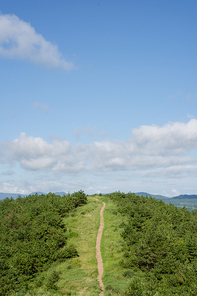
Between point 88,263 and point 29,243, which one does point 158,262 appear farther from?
point 29,243

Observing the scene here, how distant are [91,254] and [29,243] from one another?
12321 mm

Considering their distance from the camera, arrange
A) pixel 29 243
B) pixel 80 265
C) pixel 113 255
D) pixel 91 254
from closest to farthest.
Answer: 1. pixel 80 265
2. pixel 113 255
3. pixel 91 254
4. pixel 29 243

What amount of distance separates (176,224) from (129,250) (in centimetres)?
1994

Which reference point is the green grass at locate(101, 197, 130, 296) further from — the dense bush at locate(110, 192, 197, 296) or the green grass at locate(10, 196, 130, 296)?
the dense bush at locate(110, 192, 197, 296)

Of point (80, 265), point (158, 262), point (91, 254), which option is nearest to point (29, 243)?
point (80, 265)

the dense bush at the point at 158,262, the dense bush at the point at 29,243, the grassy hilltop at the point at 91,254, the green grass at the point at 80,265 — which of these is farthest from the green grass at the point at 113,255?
the dense bush at the point at 29,243

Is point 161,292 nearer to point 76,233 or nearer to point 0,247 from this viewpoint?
point 76,233

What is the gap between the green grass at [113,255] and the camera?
26.2m

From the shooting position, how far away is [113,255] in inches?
1442

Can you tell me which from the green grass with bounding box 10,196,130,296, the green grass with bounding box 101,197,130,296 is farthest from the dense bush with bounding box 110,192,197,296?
the green grass with bounding box 10,196,130,296

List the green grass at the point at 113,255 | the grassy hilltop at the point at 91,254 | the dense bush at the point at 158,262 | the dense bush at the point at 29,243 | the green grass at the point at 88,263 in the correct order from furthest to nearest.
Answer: the dense bush at the point at 29,243
the grassy hilltop at the point at 91,254
the green grass at the point at 88,263
the green grass at the point at 113,255
the dense bush at the point at 158,262

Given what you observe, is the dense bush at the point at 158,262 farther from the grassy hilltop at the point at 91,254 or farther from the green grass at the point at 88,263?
the green grass at the point at 88,263

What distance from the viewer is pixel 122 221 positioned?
50125mm

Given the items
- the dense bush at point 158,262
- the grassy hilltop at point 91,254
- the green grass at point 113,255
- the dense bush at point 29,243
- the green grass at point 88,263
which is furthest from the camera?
the dense bush at point 29,243
